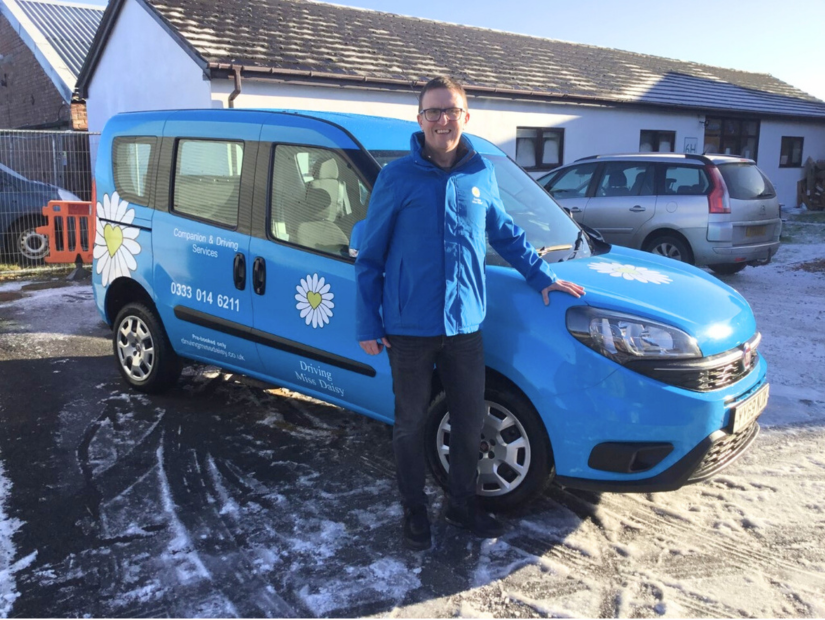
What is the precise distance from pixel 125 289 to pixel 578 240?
327 centimetres

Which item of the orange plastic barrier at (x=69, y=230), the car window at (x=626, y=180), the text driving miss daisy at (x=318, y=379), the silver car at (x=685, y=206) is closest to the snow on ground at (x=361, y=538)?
the text driving miss daisy at (x=318, y=379)

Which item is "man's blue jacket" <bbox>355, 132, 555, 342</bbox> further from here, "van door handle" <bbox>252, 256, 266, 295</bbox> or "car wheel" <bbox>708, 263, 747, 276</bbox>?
"car wheel" <bbox>708, 263, 747, 276</bbox>

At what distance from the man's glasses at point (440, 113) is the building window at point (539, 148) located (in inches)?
505

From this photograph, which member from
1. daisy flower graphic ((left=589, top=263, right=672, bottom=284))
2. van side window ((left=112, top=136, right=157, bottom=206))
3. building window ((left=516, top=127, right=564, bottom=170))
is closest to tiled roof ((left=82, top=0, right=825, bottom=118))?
building window ((left=516, top=127, right=564, bottom=170))

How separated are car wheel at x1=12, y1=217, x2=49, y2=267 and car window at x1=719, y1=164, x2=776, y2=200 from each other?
982 cm

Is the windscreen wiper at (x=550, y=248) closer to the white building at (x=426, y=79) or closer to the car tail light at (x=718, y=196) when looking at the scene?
the car tail light at (x=718, y=196)

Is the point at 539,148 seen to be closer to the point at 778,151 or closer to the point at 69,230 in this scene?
the point at 69,230

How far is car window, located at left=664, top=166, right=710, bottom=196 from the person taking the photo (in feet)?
29.0

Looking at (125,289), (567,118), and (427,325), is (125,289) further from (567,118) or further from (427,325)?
(567,118)

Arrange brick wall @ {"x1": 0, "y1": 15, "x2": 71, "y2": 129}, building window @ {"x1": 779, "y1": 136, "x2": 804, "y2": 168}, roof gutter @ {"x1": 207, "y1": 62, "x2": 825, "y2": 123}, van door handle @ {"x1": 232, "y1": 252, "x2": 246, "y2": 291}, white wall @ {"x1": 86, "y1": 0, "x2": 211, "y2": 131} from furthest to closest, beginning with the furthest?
1. building window @ {"x1": 779, "y1": 136, "x2": 804, "y2": 168}
2. brick wall @ {"x1": 0, "y1": 15, "x2": 71, "y2": 129}
3. white wall @ {"x1": 86, "y1": 0, "x2": 211, "y2": 131}
4. roof gutter @ {"x1": 207, "y1": 62, "x2": 825, "y2": 123}
5. van door handle @ {"x1": 232, "y1": 252, "x2": 246, "y2": 291}

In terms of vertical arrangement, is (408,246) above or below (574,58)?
below

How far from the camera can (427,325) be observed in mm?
2943

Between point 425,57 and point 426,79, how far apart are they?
5.36ft

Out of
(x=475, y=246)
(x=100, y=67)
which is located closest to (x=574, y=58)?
(x=100, y=67)
